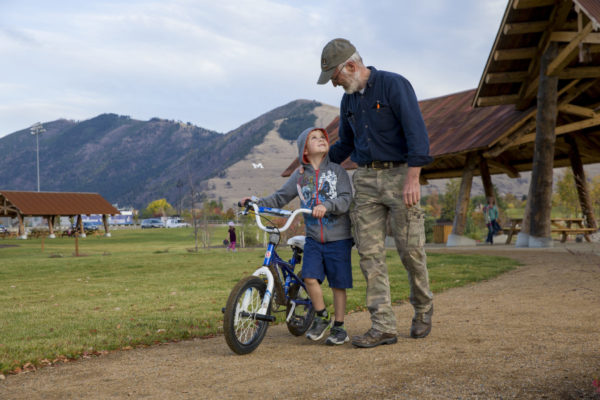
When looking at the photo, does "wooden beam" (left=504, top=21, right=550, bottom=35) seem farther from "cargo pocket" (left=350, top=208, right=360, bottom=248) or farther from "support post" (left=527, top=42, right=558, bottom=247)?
"cargo pocket" (left=350, top=208, right=360, bottom=248)

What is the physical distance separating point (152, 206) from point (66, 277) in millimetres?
125009

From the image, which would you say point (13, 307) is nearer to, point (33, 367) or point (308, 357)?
point (33, 367)

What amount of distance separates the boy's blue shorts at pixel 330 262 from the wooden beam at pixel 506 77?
1140cm

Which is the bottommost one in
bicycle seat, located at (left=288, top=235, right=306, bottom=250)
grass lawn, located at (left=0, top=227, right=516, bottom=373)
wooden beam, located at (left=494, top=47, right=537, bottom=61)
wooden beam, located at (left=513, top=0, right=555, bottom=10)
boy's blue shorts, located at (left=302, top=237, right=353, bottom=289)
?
grass lawn, located at (left=0, top=227, right=516, bottom=373)

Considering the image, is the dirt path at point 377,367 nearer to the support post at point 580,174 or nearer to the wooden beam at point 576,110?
the wooden beam at point 576,110

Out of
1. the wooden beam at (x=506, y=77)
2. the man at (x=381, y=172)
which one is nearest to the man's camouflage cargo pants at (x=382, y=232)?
the man at (x=381, y=172)

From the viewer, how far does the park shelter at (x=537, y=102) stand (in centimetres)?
1244

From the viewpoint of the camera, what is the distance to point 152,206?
134m

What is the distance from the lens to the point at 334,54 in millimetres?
4078

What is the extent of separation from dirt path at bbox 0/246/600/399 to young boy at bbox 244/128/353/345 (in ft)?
1.03

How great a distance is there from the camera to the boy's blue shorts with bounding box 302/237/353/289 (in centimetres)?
421

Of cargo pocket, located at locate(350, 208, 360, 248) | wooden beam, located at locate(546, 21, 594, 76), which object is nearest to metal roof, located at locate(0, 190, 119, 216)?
wooden beam, located at locate(546, 21, 594, 76)

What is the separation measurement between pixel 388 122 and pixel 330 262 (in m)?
1.14

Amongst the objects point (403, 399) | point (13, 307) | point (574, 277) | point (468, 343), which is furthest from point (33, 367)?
point (574, 277)
